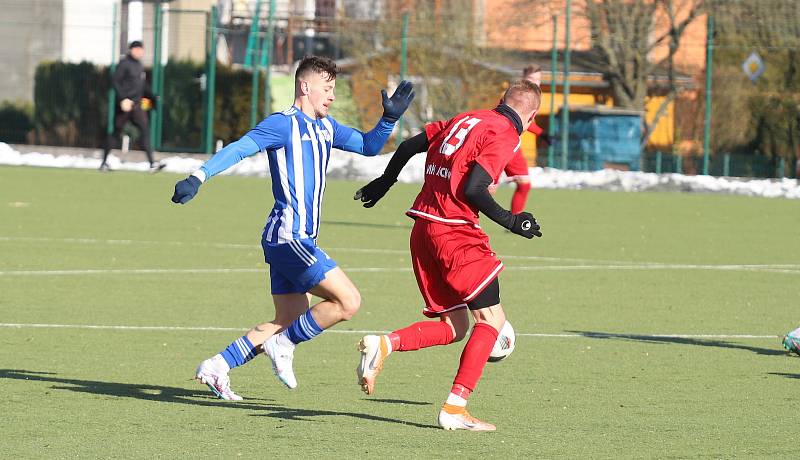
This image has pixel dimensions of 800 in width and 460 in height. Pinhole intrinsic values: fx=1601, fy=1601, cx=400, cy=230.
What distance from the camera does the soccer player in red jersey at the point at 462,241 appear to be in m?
7.64

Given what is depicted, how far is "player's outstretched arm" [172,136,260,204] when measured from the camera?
24.5ft

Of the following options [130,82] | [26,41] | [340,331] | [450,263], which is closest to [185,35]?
[26,41]

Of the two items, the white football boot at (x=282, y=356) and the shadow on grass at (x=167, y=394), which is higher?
the white football boot at (x=282, y=356)

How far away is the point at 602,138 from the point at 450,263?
29.8 metres

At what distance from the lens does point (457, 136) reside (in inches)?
312

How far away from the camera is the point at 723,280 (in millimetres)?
15555

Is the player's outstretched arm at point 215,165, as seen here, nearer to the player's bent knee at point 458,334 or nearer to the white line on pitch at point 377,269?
A: the player's bent knee at point 458,334

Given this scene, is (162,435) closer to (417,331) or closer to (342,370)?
(417,331)

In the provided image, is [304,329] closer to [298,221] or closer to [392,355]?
[298,221]

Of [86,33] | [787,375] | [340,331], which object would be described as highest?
[86,33]

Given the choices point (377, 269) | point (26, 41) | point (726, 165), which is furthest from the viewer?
point (26, 41)

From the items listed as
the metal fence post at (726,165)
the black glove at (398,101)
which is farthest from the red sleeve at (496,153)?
the metal fence post at (726,165)

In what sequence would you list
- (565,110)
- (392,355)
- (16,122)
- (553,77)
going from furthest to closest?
1. (16,122)
2. (553,77)
3. (565,110)
4. (392,355)

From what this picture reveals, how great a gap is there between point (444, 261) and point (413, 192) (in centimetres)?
2045
